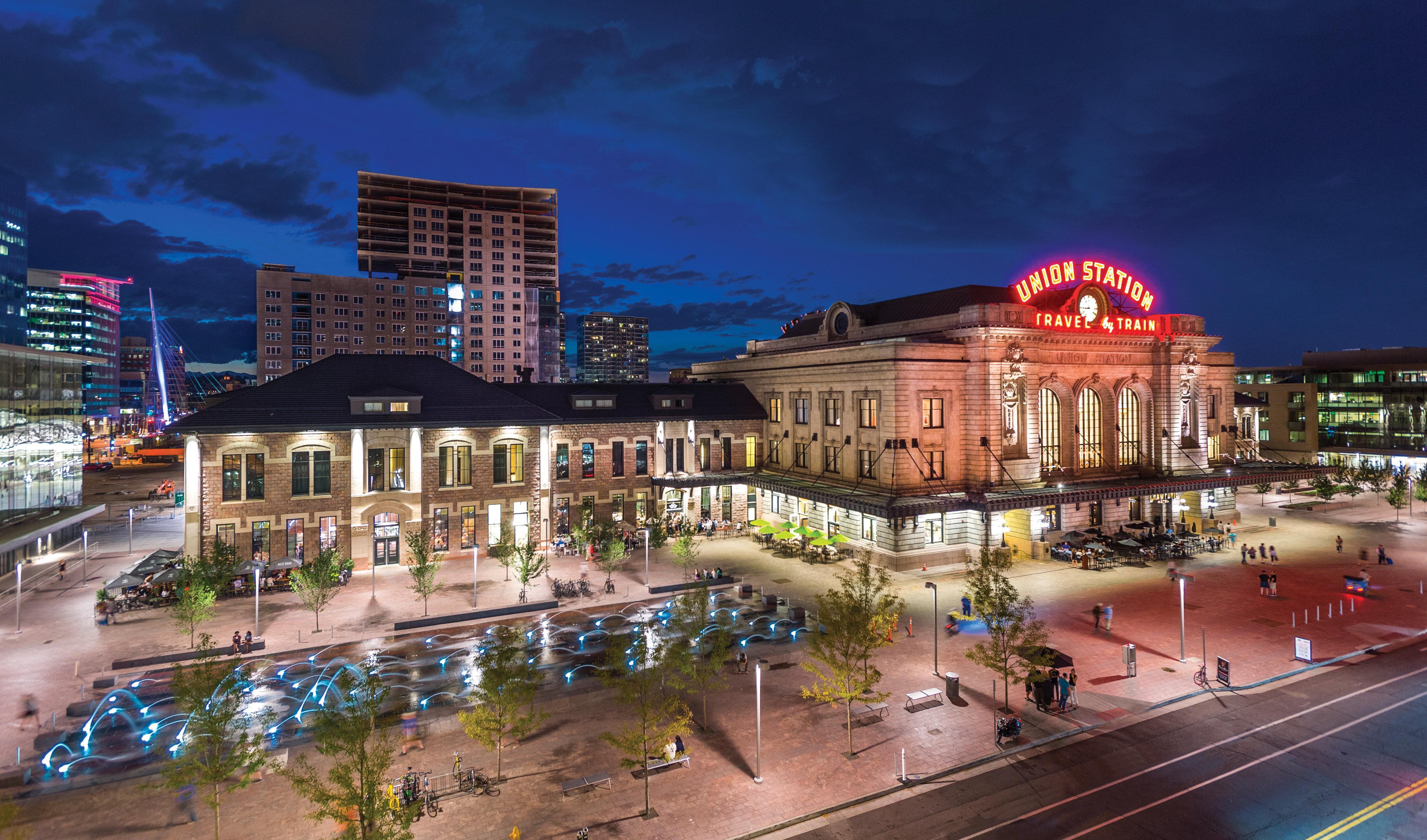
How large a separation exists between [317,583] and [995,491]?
4771cm

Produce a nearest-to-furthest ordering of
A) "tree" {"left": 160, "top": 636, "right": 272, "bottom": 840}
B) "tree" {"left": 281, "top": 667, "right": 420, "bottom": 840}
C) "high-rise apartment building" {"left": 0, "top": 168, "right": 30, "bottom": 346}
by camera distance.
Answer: "tree" {"left": 281, "top": 667, "right": 420, "bottom": 840} → "tree" {"left": 160, "top": 636, "right": 272, "bottom": 840} → "high-rise apartment building" {"left": 0, "top": 168, "right": 30, "bottom": 346}

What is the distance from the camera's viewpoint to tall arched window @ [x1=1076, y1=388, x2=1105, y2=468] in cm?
5975

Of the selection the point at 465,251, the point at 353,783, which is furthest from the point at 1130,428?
the point at 465,251

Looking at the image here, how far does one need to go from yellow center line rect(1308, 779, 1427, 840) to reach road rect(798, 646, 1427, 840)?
0.04 m

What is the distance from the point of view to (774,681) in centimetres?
2970

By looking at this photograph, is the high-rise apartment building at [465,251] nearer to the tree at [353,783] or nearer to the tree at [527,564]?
the tree at [527,564]

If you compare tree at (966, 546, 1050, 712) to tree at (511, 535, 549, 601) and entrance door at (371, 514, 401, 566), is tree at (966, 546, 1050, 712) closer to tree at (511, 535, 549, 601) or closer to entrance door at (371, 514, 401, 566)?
tree at (511, 535, 549, 601)

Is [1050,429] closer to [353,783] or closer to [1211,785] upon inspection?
[1211,785]

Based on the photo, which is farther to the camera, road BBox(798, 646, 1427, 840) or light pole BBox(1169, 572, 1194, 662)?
light pole BBox(1169, 572, 1194, 662)

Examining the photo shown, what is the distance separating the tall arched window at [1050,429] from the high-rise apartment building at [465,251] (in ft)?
391

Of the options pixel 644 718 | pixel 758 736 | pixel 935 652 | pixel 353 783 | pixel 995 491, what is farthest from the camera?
pixel 995 491

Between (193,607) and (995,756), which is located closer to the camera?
(995,756)

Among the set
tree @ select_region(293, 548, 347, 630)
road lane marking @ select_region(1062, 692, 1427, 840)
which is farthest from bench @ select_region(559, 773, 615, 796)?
tree @ select_region(293, 548, 347, 630)

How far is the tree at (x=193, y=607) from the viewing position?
3266cm
